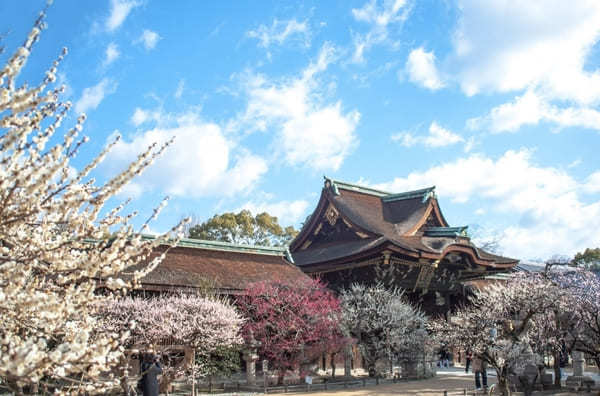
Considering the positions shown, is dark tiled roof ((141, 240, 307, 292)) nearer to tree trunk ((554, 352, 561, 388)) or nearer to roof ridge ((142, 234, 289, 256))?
roof ridge ((142, 234, 289, 256))

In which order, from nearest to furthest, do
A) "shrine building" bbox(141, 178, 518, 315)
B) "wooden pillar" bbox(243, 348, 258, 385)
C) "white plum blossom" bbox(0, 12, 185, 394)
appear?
"white plum blossom" bbox(0, 12, 185, 394) < "wooden pillar" bbox(243, 348, 258, 385) < "shrine building" bbox(141, 178, 518, 315)

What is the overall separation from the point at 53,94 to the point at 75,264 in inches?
57.3

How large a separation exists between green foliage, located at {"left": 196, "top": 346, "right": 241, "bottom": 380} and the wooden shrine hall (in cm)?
910

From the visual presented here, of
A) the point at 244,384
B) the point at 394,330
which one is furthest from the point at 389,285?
the point at 244,384

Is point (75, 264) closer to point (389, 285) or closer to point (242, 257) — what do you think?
point (242, 257)

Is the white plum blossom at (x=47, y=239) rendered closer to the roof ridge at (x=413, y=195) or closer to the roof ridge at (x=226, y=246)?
the roof ridge at (x=226, y=246)

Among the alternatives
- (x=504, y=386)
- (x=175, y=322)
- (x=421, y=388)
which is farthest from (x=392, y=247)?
(x=175, y=322)

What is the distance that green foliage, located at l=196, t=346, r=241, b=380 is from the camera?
1883 centimetres

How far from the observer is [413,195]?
3475cm

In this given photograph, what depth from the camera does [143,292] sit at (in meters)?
19.0

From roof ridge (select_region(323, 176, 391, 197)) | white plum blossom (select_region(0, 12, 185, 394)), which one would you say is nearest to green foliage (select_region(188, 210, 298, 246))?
roof ridge (select_region(323, 176, 391, 197))

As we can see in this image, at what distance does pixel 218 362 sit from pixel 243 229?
28.0 meters

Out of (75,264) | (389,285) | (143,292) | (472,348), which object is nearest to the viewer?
(75,264)

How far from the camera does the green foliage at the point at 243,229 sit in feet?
150
